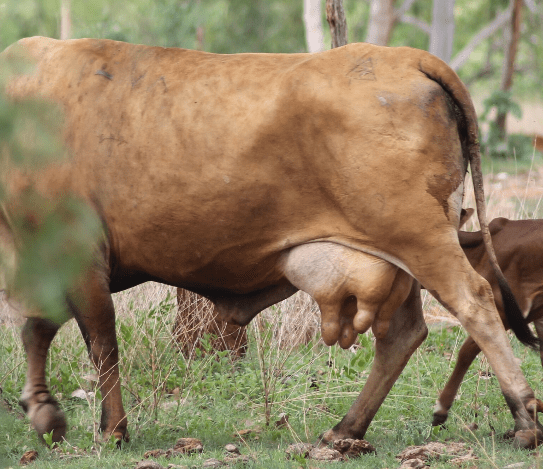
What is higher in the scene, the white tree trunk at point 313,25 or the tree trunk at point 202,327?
the white tree trunk at point 313,25

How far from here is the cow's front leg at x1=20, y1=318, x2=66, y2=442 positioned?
449cm

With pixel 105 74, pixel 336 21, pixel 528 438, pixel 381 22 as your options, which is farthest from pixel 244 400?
pixel 381 22

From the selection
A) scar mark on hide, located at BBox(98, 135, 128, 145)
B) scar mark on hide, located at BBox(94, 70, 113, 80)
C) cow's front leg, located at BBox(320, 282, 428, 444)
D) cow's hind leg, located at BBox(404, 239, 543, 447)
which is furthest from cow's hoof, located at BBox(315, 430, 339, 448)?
scar mark on hide, located at BBox(94, 70, 113, 80)

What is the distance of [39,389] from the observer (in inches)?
182

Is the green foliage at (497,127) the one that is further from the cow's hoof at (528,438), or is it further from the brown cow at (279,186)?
the cow's hoof at (528,438)

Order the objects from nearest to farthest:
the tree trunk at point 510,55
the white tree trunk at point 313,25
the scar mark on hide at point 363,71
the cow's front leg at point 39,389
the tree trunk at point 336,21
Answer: the scar mark on hide at point 363,71
the cow's front leg at point 39,389
the tree trunk at point 336,21
the white tree trunk at point 313,25
the tree trunk at point 510,55

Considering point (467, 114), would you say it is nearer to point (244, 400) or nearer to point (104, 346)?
point (104, 346)

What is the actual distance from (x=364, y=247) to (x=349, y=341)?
1.91ft

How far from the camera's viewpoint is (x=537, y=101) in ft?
113

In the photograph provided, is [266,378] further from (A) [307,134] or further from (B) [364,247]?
(A) [307,134]

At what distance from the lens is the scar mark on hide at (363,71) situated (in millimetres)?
3990

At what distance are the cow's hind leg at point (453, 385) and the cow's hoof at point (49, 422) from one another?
87.3 inches

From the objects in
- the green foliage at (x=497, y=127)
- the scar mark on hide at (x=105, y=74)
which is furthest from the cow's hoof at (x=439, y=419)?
the green foliage at (x=497, y=127)

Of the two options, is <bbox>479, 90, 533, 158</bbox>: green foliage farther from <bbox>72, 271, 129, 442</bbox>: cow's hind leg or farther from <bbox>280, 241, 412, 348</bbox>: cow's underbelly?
<bbox>72, 271, 129, 442</bbox>: cow's hind leg
